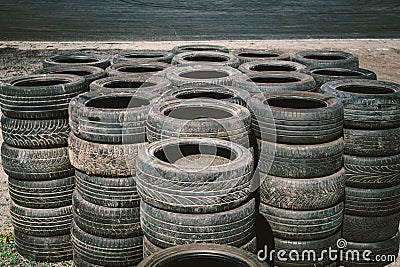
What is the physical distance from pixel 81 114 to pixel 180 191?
1.77m

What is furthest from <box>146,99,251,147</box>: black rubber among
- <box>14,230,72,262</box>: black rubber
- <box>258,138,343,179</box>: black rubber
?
<box>14,230,72,262</box>: black rubber

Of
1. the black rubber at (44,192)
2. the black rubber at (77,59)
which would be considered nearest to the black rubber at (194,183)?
the black rubber at (44,192)

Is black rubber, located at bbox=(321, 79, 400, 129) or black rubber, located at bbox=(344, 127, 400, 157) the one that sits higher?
black rubber, located at bbox=(321, 79, 400, 129)

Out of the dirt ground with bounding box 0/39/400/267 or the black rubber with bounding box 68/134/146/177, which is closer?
the black rubber with bounding box 68/134/146/177

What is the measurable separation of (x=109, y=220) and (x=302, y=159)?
228 centimetres

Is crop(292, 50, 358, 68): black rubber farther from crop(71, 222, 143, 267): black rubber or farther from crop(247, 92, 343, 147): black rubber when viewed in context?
crop(71, 222, 143, 267): black rubber

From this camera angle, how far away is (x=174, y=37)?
2116 cm

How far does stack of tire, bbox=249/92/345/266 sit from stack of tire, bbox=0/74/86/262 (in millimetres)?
2425

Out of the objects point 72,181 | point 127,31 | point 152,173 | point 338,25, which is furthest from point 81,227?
point 338,25

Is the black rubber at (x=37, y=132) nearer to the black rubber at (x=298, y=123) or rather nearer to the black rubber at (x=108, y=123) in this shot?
the black rubber at (x=108, y=123)

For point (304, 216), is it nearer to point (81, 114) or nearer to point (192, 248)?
point (192, 248)

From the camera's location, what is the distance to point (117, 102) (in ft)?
21.8

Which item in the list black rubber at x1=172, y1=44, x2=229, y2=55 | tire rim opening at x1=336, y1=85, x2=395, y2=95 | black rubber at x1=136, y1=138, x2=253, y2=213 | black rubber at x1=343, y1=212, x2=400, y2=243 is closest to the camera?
black rubber at x1=136, y1=138, x2=253, y2=213

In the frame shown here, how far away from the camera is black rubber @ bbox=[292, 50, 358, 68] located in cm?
845
